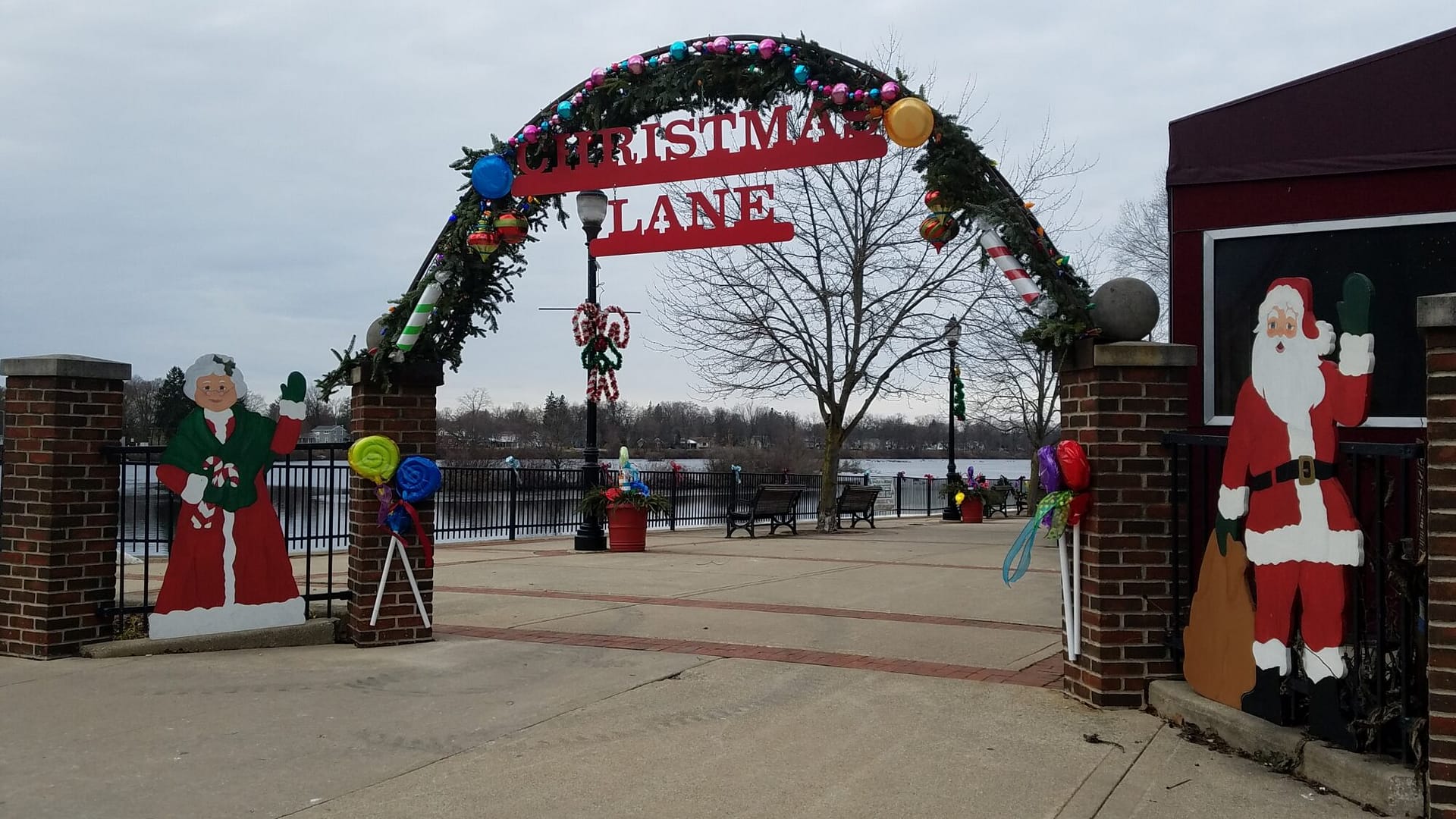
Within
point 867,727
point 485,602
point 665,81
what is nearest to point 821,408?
point 485,602

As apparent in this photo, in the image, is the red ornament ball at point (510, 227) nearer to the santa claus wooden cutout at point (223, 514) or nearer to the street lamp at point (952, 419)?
the santa claus wooden cutout at point (223, 514)

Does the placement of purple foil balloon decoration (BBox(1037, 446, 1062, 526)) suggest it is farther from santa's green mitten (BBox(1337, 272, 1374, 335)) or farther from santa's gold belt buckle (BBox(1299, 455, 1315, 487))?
santa's green mitten (BBox(1337, 272, 1374, 335))

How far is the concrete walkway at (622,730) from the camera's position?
14.6 feet

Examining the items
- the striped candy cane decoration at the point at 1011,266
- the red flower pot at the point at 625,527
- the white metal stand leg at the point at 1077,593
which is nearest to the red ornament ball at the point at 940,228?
the striped candy cane decoration at the point at 1011,266

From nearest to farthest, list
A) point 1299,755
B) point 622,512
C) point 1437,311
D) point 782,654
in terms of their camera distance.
Answer: point 1437,311 → point 1299,755 → point 782,654 → point 622,512

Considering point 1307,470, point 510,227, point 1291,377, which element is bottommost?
point 1307,470

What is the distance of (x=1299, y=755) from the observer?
4645 mm

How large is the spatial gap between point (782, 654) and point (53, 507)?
503 cm

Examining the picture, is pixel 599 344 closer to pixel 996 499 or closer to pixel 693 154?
pixel 693 154

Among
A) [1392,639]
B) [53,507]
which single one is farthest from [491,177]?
[1392,639]

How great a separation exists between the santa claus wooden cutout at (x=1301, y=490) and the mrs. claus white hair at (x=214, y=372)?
6.43m

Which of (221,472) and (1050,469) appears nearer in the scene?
(1050,469)

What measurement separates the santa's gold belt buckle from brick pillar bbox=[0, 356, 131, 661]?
24.3 ft

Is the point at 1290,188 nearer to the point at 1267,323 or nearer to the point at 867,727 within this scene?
the point at 1267,323
